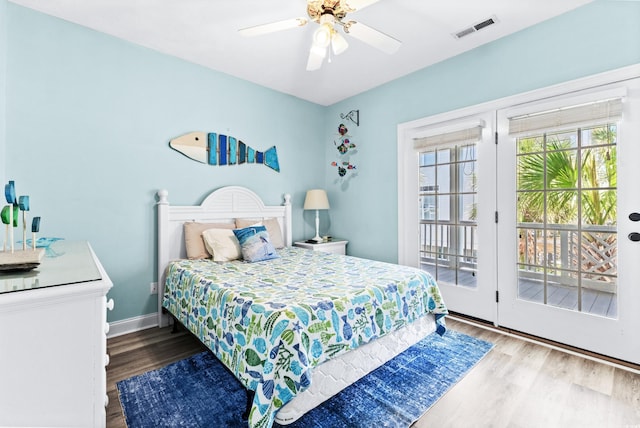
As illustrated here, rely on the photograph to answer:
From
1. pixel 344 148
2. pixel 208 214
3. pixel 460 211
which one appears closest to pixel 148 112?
pixel 208 214

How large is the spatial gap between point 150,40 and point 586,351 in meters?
4.44

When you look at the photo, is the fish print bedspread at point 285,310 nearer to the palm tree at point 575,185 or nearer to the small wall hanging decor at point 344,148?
the palm tree at point 575,185

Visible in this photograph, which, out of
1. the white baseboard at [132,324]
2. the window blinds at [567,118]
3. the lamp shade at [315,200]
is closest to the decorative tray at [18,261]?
the white baseboard at [132,324]

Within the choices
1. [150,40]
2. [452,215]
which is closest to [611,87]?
[452,215]

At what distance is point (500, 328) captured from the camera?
2.76m

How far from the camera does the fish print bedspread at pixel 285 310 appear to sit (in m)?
1.42

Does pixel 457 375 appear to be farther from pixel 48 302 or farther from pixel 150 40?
pixel 150 40

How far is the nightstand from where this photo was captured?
12.3 feet

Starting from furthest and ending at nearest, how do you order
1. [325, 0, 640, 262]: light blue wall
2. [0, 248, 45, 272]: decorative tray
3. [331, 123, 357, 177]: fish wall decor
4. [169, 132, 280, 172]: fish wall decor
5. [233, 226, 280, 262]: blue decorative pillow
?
1. [331, 123, 357, 177]: fish wall decor
2. [169, 132, 280, 172]: fish wall decor
3. [233, 226, 280, 262]: blue decorative pillow
4. [325, 0, 640, 262]: light blue wall
5. [0, 248, 45, 272]: decorative tray

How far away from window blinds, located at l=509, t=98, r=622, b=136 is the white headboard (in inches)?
101

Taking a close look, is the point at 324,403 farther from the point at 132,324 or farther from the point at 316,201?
the point at 316,201

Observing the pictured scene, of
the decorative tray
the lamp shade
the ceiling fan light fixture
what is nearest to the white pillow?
the lamp shade

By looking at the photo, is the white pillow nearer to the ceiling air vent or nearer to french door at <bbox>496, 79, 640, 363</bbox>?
french door at <bbox>496, 79, 640, 363</bbox>

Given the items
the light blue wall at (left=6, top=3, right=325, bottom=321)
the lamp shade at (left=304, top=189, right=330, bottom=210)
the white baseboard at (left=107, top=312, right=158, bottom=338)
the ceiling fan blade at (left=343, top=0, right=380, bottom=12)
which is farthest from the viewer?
the lamp shade at (left=304, top=189, right=330, bottom=210)
